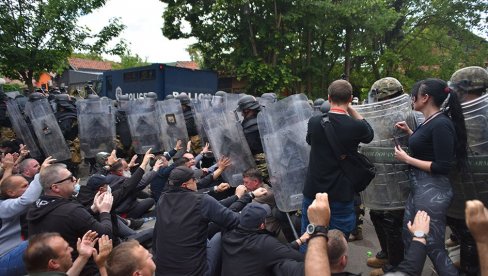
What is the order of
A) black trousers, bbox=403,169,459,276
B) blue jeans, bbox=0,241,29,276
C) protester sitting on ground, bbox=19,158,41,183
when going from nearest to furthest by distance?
black trousers, bbox=403,169,459,276, blue jeans, bbox=0,241,29,276, protester sitting on ground, bbox=19,158,41,183

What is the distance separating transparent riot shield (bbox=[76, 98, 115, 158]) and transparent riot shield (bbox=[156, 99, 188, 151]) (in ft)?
3.43

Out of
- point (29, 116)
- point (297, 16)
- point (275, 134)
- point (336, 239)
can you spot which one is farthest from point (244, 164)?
point (297, 16)

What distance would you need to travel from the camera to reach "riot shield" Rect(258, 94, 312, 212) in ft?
11.9

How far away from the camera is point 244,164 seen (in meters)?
4.65

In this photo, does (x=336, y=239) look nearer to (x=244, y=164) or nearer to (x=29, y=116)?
(x=244, y=164)

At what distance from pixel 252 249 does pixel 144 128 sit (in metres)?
4.91

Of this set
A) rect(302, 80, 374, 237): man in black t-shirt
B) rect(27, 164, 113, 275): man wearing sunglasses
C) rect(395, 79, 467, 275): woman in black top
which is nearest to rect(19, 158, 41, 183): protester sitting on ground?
rect(27, 164, 113, 275): man wearing sunglasses

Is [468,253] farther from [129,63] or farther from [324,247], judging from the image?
[129,63]

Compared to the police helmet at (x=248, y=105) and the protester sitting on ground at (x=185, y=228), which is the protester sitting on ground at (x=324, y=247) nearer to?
the protester sitting on ground at (x=185, y=228)

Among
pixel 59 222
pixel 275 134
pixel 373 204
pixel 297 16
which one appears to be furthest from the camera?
pixel 297 16

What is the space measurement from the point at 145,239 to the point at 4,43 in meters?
7.14

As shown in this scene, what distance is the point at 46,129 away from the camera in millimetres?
6863

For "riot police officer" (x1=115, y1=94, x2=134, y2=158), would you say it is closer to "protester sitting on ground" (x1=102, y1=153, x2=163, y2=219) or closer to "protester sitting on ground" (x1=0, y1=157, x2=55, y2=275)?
"protester sitting on ground" (x1=102, y1=153, x2=163, y2=219)

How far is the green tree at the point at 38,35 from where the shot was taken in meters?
8.96
